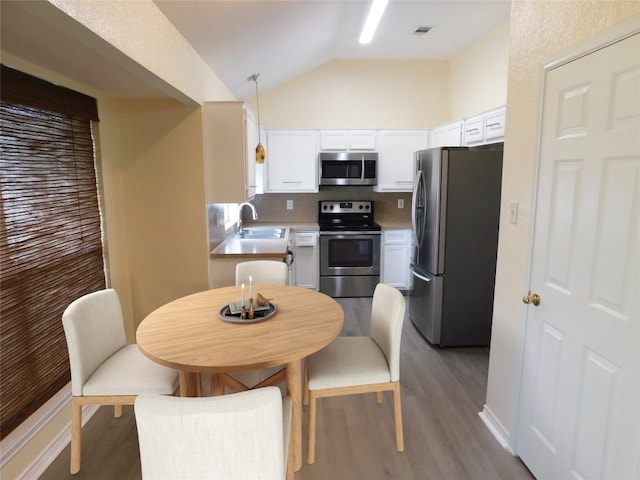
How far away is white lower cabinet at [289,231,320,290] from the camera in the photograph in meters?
4.66

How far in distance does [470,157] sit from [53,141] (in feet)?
9.36

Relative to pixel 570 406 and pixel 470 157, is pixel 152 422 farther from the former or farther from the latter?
pixel 470 157

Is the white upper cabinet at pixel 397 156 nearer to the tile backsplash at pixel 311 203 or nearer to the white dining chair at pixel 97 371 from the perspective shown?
the tile backsplash at pixel 311 203

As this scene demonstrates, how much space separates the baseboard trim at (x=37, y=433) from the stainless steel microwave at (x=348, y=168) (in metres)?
3.35

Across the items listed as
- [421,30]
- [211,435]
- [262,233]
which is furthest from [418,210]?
[211,435]

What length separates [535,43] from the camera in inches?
72.7

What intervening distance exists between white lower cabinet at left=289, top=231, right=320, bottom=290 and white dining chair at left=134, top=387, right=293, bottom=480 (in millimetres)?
3486

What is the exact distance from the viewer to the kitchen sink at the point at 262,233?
13.7ft

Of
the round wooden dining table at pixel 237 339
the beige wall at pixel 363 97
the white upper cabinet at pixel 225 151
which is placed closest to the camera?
the round wooden dining table at pixel 237 339

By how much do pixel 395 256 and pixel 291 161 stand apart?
1741 mm

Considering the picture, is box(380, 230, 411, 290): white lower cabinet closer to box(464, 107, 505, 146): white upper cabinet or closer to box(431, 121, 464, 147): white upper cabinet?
box(431, 121, 464, 147): white upper cabinet

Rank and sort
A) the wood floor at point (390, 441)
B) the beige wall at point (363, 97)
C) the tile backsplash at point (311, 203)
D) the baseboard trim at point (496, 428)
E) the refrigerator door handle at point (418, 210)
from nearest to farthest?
the wood floor at point (390, 441) < the baseboard trim at point (496, 428) < the refrigerator door handle at point (418, 210) < the beige wall at point (363, 97) < the tile backsplash at point (311, 203)

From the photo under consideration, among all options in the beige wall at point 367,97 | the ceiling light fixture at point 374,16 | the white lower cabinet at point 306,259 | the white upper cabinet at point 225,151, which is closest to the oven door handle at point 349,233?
the white lower cabinet at point 306,259


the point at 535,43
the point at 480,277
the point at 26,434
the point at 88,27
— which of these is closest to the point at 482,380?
the point at 480,277
